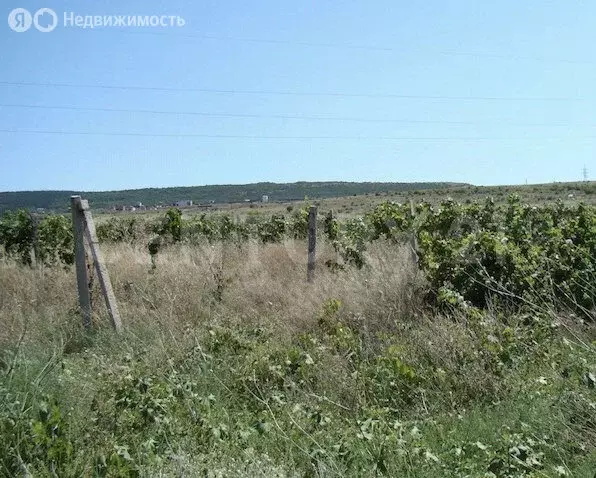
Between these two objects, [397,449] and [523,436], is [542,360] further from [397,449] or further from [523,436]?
[397,449]

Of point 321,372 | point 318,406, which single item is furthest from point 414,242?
point 318,406

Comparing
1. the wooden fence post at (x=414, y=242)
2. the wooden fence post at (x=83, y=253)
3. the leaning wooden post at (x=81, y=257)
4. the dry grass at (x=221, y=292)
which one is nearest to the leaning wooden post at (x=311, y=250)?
the dry grass at (x=221, y=292)

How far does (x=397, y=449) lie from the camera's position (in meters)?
3.91

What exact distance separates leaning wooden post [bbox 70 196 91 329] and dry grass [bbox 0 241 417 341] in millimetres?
165

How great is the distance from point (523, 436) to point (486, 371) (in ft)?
4.20

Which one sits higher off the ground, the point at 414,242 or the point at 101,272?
the point at 414,242

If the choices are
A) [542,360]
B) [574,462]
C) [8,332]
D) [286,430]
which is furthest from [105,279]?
[574,462]

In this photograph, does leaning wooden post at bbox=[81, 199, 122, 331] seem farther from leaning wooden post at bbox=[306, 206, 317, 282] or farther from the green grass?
leaning wooden post at bbox=[306, 206, 317, 282]

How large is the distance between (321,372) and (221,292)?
3822mm

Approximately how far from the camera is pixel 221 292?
366 inches

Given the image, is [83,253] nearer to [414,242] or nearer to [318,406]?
[318,406]

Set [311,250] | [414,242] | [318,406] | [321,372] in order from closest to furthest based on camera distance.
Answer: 1. [318,406]
2. [321,372]
3. [414,242]
4. [311,250]

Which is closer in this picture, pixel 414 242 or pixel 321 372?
pixel 321 372

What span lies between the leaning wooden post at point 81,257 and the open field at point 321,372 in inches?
7.1
